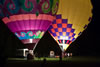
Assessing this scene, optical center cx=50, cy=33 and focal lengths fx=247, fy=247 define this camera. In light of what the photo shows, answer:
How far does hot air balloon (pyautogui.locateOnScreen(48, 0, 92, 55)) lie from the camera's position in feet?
49.0

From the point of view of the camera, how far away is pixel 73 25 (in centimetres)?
1537

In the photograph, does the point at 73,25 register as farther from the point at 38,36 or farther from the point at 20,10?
the point at 20,10

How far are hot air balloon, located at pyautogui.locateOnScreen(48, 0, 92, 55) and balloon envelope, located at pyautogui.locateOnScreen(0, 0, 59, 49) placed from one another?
2.09 m

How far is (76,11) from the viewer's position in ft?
49.4

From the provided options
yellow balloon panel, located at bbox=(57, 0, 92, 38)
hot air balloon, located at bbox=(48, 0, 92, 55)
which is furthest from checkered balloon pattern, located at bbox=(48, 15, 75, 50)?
yellow balloon panel, located at bbox=(57, 0, 92, 38)

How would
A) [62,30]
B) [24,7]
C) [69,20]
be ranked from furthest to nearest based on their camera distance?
[62,30], [69,20], [24,7]

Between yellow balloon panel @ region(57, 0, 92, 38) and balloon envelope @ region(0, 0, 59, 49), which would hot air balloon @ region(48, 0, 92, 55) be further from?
balloon envelope @ region(0, 0, 59, 49)

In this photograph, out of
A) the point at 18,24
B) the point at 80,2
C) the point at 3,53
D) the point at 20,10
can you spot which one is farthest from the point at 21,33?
the point at 3,53

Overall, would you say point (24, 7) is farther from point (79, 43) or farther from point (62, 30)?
point (79, 43)

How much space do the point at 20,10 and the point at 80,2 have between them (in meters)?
4.76

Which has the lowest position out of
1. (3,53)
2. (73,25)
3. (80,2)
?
(3,53)

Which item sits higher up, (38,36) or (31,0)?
(31,0)

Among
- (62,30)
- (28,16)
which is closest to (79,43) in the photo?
(62,30)

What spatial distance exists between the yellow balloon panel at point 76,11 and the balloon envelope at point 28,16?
79.8 inches
